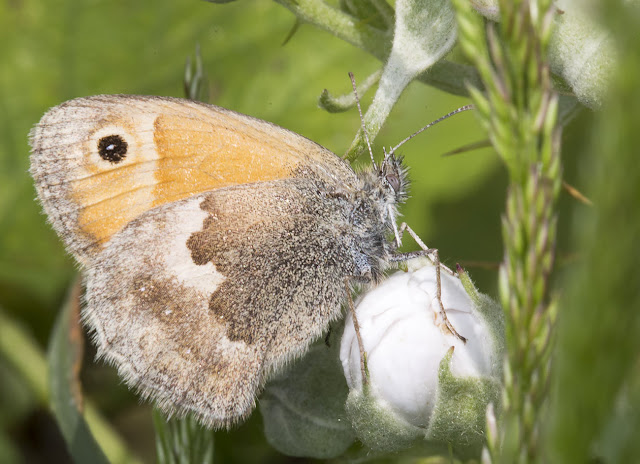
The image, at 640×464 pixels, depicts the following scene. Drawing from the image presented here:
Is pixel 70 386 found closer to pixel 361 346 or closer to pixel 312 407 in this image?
pixel 312 407

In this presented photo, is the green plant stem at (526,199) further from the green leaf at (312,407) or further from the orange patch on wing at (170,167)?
the orange patch on wing at (170,167)

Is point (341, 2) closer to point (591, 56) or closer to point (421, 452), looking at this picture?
point (591, 56)

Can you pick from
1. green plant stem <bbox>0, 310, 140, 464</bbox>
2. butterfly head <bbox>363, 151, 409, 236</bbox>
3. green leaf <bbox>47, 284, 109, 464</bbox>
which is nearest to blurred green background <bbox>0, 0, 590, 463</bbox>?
green plant stem <bbox>0, 310, 140, 464</bbox>

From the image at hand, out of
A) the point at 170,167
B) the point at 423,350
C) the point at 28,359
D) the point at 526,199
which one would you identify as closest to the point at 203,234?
the point at 170,167

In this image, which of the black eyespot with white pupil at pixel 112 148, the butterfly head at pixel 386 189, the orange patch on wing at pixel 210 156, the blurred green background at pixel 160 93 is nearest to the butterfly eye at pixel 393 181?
the butterfly head at pixel 386 189

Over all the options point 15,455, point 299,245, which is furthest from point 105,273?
point 15,455
